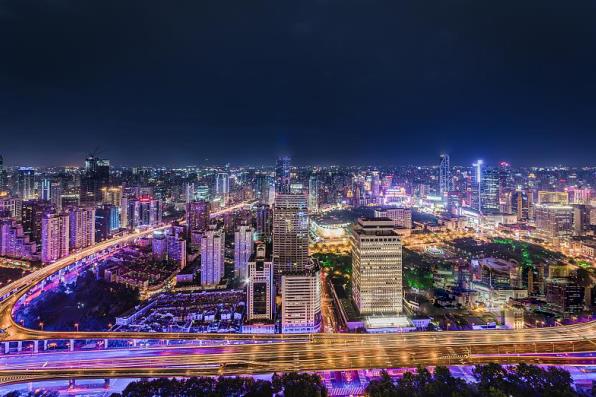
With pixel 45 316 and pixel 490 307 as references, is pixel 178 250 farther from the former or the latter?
pixel 490 307


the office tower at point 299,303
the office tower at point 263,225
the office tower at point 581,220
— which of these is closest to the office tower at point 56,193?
the office tower at point 263,225

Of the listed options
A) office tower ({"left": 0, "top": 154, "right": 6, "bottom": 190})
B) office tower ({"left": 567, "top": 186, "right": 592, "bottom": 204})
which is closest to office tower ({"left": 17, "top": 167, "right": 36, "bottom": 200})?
office tower ({"left": 0, "top": 154, "right": 6, "bottom": 190})

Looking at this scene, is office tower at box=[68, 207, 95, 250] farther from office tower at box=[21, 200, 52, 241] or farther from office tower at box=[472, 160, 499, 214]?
office tower at box=[472, 160, 499, 214]

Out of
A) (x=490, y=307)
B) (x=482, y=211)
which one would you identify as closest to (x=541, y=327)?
(x=490, y=307)

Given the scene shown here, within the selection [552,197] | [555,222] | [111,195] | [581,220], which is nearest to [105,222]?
[111,195]

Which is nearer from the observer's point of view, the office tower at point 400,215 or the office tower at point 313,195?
the office tower at point 400,215

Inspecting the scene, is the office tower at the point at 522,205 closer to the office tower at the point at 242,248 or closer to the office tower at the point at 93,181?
the office tower at the point at 242,248
